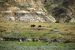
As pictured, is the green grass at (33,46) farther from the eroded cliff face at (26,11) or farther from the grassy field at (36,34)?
the eroded cliff face at (26,11)

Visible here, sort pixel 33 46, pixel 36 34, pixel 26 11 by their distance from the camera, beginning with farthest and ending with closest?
pixel 26 11
pixel 36 34
pixel 33 46

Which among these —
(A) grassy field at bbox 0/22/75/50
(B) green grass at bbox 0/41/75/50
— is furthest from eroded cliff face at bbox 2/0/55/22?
(B) green grass at bbox 0/41/75/50

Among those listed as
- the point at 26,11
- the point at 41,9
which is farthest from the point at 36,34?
the point at 41,9

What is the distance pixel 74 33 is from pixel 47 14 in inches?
1012

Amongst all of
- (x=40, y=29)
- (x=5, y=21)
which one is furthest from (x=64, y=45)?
(x=5, y=21)

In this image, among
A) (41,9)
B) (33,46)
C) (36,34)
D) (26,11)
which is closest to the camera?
(33,46)

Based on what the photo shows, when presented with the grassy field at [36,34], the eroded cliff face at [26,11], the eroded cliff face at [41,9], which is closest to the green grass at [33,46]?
the grassy field at [36,34]

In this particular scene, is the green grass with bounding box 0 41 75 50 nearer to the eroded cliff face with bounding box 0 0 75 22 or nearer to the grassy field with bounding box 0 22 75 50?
the grassy field with bounding box 0 22 75 50

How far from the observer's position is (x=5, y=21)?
103 metres

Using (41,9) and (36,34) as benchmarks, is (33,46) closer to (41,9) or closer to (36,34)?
(36,34)

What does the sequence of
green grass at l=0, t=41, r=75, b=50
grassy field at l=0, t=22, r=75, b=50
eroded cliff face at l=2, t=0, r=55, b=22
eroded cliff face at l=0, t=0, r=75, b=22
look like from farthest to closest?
eroded cliff face at l=0, t=0, r=75, b=22, eroded cliff face at l=2, t=0, r=55, b=22, grassy field at l=0, t=22, r=75, b=50, green grass at l=0, t=41, r=75, b=50

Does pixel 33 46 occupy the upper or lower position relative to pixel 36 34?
upper

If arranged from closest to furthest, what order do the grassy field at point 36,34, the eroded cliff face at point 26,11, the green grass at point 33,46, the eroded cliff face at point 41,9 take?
the green grass at point 33,46 < the grassy field at point 36,34 < the eroded cliff face at point 26,11 < the eroded cliff face at point 41,9

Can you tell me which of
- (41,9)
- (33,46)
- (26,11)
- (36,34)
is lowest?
(36,34)
